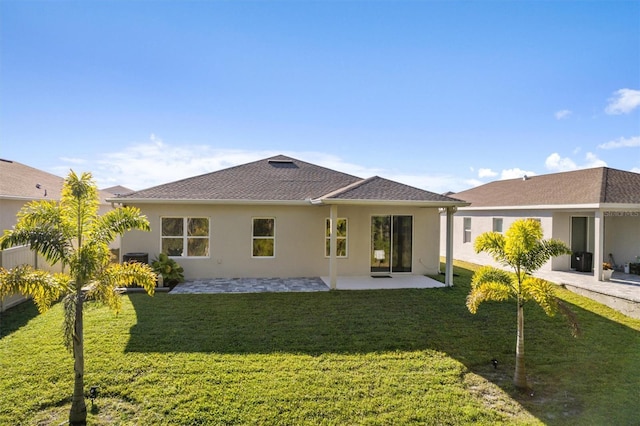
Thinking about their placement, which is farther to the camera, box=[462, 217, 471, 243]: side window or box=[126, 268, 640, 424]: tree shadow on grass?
box=[462, 217, 471, 243]: side window

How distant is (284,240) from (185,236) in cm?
374

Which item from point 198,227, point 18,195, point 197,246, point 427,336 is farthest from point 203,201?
point 427,336

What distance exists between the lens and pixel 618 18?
9.38 metres

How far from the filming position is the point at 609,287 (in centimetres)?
1085

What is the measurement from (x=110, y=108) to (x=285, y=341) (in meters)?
11.7

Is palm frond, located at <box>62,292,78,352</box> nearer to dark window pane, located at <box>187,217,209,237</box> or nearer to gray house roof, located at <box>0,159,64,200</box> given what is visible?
dark window pane, located at <box>187,217,209,237</box>

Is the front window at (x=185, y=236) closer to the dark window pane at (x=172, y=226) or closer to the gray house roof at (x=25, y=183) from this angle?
the dark window pane at (x=172, y=226)

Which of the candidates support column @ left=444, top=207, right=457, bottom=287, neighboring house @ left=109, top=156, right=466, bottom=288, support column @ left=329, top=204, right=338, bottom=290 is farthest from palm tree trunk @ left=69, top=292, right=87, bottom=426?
support column @ left=444, top=207, right=457, bottom=287

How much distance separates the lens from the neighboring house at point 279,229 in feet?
40.4

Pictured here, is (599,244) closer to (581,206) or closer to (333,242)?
(581,206)

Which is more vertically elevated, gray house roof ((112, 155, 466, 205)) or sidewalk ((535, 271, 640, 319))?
gray house roof ((112, 155, 466, 205))

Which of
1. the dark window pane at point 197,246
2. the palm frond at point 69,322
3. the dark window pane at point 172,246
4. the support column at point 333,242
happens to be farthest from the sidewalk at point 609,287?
the dark window pane at point 172,246

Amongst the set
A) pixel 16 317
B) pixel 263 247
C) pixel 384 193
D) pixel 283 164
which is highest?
pixel 283 164

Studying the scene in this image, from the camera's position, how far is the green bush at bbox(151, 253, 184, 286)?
11453 millimetres
